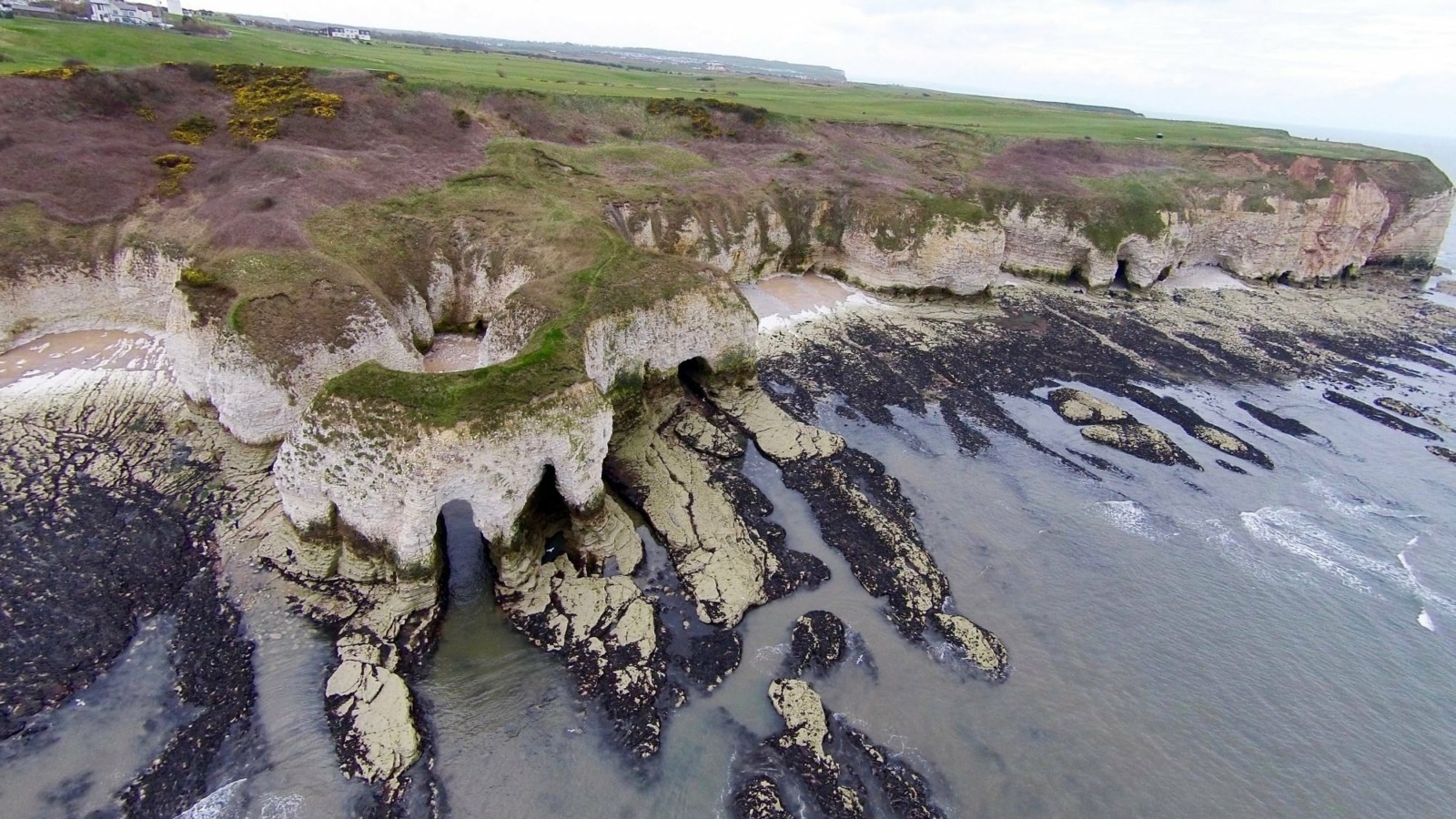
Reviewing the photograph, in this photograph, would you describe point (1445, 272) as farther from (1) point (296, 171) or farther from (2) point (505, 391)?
(1) point (296, 171)

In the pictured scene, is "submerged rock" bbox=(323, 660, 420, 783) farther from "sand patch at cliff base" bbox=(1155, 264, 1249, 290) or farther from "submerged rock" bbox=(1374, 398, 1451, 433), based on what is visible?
"sand patch at cliff base" bbox=(1155, 264, 1249, 290)

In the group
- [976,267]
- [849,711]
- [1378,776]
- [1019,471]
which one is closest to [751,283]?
[976,267]

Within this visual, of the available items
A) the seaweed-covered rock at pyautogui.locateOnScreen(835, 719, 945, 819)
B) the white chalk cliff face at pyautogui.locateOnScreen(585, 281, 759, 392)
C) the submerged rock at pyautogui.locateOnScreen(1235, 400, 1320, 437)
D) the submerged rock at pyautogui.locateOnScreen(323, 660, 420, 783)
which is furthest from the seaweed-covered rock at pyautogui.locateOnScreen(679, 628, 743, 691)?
the submerged rock at pyautogui.locateOnScreen(1235, 400, 1320, 437)

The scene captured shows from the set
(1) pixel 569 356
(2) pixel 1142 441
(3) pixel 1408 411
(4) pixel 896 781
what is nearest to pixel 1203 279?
(3) pixel 1408 411

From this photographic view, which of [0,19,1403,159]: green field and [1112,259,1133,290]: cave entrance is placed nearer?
[0,19,1403,159]: green field

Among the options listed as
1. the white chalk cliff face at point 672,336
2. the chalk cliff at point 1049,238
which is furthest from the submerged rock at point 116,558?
the chalk cliff at point 1049,238
